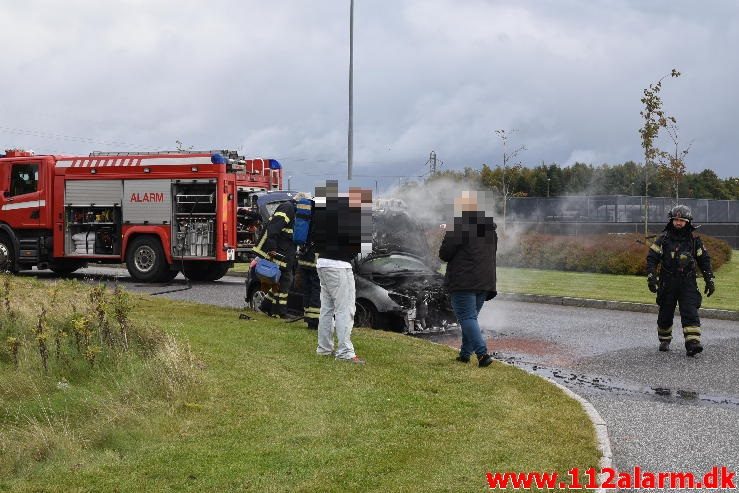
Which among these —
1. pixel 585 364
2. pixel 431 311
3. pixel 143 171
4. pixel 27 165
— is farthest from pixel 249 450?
pixel 27 165

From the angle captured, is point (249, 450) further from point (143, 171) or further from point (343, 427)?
point (143, 171)

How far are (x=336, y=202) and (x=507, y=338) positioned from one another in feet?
13.6

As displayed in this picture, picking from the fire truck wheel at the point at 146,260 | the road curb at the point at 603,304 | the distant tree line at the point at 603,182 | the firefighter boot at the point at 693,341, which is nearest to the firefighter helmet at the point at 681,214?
the firefighter boot at the point at 693,341

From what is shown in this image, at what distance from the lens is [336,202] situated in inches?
357

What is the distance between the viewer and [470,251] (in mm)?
8742

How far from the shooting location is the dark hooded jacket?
8.70 metres

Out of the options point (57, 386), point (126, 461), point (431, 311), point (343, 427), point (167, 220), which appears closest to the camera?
point (126, 461)

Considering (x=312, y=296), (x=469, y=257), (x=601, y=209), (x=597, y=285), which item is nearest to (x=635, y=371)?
(x=469, y=257)

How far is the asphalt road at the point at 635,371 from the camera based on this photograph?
21.3 ft

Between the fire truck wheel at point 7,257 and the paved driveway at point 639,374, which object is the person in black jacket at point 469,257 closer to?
the paved driveway at point 639,374

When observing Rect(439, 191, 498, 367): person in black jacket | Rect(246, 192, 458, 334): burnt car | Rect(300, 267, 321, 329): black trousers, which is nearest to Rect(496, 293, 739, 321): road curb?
Rect(246, 192, 458, 334): burnt car

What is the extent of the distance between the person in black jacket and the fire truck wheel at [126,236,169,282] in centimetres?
1109

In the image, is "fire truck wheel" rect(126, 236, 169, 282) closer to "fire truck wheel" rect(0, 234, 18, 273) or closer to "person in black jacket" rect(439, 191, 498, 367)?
"fire truck wheel" rect(0, 234, 18, 273)

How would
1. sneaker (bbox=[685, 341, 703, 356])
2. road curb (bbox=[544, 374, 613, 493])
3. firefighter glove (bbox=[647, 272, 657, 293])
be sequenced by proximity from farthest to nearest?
firefighter glove (bbox=[647, 272, 657, 293]) → sneaker (bbox=[685, 341, 703, 356]) → road curb (bbox=[544, 374, 613, 493])
